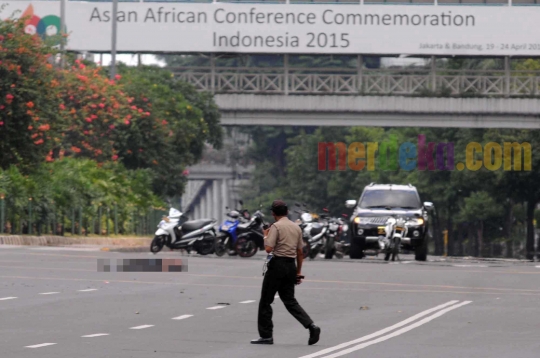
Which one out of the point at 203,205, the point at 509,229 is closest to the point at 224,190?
the point at 203,205

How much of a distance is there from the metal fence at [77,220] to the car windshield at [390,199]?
8.68m

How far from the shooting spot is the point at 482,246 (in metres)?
78.9

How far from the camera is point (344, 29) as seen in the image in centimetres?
6431

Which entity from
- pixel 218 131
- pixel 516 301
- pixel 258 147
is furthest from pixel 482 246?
pixel 516 301

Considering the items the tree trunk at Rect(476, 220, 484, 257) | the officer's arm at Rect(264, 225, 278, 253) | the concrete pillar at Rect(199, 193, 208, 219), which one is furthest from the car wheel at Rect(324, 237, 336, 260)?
the concrete pillar at Rect(199, 193, 208, 219)

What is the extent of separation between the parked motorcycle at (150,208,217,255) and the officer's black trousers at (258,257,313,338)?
20.9 meters

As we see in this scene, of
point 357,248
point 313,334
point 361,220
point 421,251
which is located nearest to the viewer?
point 313,334

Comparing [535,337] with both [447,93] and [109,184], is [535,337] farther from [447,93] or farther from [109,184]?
[447,93]

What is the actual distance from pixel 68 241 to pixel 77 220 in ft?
12.6

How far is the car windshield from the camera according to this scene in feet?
117

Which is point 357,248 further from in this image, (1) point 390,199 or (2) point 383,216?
(1) point 390,199

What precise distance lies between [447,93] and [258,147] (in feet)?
173

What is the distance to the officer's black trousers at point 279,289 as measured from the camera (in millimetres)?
13688

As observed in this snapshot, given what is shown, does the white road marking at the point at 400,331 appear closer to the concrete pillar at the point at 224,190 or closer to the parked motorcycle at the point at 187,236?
the parked motorcycle at the point at 187,236
